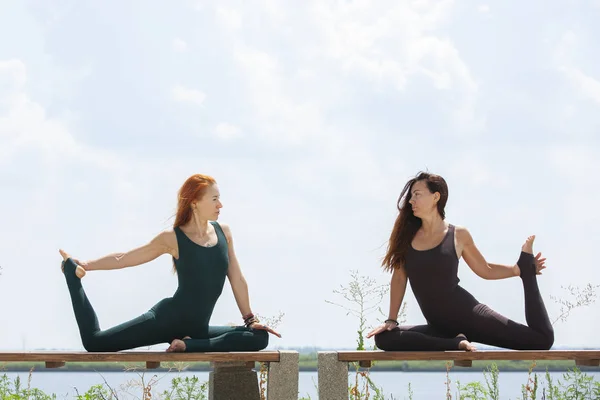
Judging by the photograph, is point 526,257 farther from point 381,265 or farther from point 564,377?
point 564,377

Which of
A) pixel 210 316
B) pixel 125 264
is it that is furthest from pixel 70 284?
pixel 210 316

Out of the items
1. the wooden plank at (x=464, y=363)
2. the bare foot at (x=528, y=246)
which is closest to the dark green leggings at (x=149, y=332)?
the wooden plank at (x=464, y=363)

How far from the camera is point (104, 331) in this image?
5586 mm

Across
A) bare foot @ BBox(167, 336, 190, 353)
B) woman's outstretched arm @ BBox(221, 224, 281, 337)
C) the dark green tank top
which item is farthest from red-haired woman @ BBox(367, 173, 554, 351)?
bare foot @ BBox(167, 336, 190, 353)

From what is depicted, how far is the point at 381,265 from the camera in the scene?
19.5 feet

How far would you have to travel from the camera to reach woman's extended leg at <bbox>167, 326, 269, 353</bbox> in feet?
18.1

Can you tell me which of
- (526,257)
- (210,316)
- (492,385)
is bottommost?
(492,385)

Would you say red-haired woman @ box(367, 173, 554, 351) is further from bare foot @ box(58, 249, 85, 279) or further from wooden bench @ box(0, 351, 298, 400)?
bare foot @ box(58, 249, 85, 279)

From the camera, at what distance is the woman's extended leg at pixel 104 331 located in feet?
18.3

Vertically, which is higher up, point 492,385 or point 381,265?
point 381,265

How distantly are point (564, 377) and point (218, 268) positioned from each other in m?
3.09

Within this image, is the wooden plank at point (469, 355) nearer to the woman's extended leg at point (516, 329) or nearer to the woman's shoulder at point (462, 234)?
the woman's extended leg at point (516, 329)

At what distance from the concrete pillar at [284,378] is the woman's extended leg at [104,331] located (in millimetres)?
762

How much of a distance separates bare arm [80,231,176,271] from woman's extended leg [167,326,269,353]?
2.02 ft
